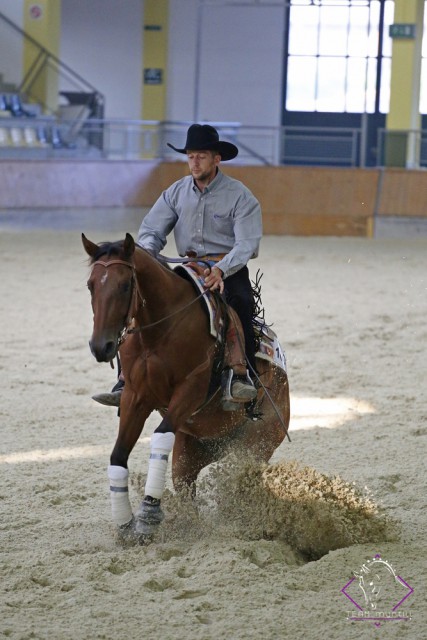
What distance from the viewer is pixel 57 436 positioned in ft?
21.6

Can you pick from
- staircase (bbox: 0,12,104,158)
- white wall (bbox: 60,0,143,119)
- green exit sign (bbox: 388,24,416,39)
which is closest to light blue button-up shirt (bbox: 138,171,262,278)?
staircase (bbox: 0,12,104,158)

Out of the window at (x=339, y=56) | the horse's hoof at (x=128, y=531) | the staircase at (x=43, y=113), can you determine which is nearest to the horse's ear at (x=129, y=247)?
the horse's hoof at (x=128, y=531)

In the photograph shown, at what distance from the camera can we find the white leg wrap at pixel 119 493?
4367 mm

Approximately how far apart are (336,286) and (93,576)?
9.09 metres

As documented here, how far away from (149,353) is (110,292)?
1.51 ft

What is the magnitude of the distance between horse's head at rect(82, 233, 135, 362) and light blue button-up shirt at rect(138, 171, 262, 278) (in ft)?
2.22

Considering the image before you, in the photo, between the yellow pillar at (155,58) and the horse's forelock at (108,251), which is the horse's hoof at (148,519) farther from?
the yellow pillar at (155,58)

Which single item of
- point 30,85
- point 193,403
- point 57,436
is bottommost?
point 57,436

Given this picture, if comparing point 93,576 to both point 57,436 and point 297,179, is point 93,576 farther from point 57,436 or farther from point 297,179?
point 297,179

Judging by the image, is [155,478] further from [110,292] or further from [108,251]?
[108,251]

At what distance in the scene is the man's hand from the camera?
4641mm

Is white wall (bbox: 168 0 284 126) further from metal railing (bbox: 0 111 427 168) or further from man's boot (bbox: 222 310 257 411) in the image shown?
man's boot (bbox: 222 310 257 411)

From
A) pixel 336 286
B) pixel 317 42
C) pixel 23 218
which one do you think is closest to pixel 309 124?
pixel 317 42

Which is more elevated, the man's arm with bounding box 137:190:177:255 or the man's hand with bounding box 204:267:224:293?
the man's arm with bounding box 137:190:177:255
